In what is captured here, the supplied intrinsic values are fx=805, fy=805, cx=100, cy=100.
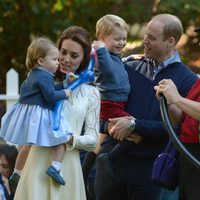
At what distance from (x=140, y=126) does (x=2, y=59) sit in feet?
20.6

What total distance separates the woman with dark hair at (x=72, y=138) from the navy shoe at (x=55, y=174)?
0.07 metres

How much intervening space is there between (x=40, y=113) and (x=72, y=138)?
0.28 m

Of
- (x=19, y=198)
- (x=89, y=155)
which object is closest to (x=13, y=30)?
(x=89, y=155)

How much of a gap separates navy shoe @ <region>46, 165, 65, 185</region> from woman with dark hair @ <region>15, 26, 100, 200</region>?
0.07 meters

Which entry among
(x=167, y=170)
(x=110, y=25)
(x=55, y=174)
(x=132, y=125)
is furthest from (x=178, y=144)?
(x=110, y=25)

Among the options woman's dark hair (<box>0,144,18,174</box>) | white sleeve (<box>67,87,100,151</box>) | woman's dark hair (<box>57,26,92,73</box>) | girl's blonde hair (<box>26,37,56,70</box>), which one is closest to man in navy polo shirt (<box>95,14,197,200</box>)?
white sleeve (<box>67,87,100,151</box>)

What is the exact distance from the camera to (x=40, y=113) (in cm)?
537

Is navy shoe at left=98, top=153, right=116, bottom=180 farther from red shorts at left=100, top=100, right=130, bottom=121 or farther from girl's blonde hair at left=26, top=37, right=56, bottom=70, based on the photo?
girl's blonde hair at left=26, top=37, right=56, bottom=70

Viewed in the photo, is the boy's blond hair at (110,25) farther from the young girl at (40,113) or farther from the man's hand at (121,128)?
the man's hand at (121,128)

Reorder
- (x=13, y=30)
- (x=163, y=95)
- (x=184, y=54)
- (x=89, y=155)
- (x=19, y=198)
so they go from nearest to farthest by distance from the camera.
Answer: (x=163, y=95), (x=19, y=198), (x=89, y=155), (x=13, y=30), (x=184, y=54)

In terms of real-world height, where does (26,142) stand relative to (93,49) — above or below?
below

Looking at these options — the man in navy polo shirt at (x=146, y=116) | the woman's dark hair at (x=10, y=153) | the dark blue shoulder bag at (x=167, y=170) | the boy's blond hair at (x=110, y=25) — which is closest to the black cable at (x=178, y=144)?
the dark blue shoulder bag at (x=167, y=170)

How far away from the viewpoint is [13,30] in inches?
447

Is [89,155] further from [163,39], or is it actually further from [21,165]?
[163,39]
